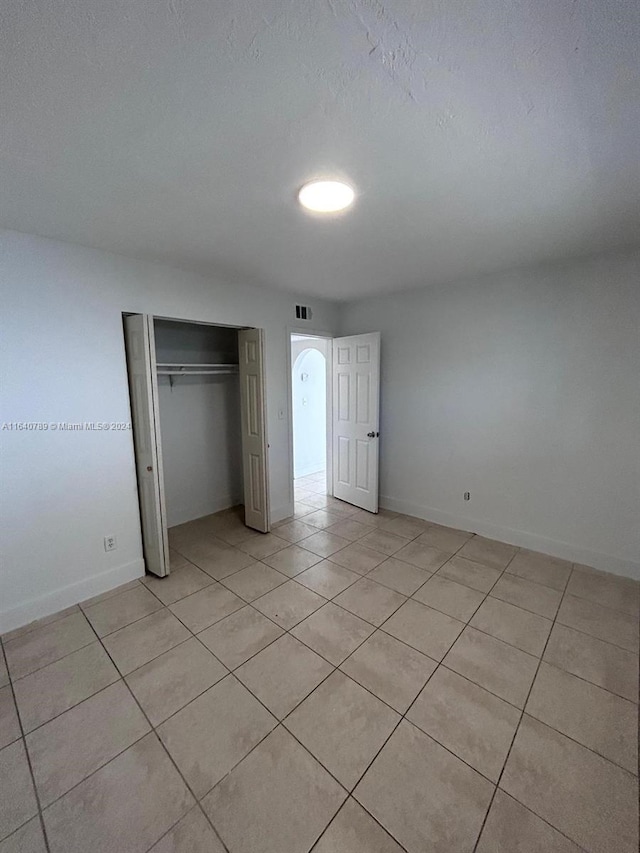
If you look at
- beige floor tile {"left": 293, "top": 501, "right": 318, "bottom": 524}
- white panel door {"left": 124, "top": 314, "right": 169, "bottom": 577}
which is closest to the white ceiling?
white panel door {"left": 124, "top": 314, "right": 169, "bottom": 577}

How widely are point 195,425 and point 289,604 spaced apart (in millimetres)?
2340

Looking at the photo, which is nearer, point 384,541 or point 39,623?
point 39,623

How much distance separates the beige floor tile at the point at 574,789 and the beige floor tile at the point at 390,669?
0.46 metres

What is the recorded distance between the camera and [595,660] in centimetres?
192

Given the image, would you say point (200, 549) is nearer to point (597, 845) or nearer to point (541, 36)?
point (597, 845)

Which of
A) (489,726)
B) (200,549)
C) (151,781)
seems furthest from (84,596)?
(489,726)

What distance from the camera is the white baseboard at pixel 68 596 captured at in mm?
2207

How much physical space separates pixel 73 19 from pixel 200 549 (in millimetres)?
3269

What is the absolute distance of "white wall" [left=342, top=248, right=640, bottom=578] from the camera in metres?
2.65

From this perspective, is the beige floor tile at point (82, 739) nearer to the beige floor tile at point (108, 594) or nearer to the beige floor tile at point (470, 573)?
the beige floor tile at point (108, 594)

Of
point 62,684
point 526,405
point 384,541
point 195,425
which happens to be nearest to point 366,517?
point 384,541

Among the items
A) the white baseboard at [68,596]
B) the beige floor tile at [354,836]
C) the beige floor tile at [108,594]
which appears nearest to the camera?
the beige floor tile at [354,836]

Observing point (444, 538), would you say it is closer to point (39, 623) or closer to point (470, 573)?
point (470, 573)

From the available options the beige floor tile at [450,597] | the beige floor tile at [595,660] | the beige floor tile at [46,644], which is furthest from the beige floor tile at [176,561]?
the beige floor tile at [595,660]
